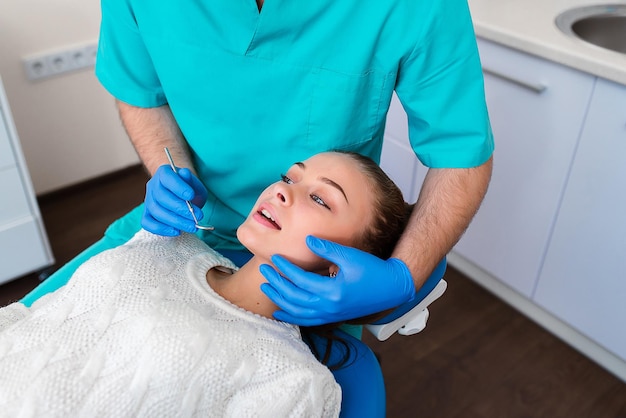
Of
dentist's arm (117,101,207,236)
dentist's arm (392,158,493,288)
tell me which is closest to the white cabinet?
dentist's arm (117,101,207,236)

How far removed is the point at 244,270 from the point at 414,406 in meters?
0.98

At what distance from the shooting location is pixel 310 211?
107 centimetres

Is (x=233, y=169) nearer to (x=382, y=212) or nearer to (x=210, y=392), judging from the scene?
(x=382, y=212)

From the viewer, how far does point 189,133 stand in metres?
1.22

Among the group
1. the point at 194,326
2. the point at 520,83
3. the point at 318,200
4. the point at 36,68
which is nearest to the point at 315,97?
the point at 318,200

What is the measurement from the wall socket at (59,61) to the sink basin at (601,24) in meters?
1.78

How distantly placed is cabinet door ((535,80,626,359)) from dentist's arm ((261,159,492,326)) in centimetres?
75

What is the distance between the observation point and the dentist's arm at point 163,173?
1096 millimetres

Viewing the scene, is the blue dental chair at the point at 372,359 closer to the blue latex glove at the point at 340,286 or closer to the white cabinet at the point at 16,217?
the blue latex glove at the point at 340,286

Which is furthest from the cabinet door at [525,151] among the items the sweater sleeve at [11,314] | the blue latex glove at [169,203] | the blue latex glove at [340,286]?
the sweater sleeve at [11,314]

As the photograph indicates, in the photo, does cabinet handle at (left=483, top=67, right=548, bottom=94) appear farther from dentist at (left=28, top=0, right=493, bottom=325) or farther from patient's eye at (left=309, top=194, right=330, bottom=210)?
patient's eye at (left=309, top=194, right=330, bottom=210)

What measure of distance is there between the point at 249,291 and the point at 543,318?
140cm

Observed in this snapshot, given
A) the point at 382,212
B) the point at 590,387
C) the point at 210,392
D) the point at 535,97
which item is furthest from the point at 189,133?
the point at 590,387

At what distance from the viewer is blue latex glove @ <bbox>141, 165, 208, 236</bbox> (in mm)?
1090
